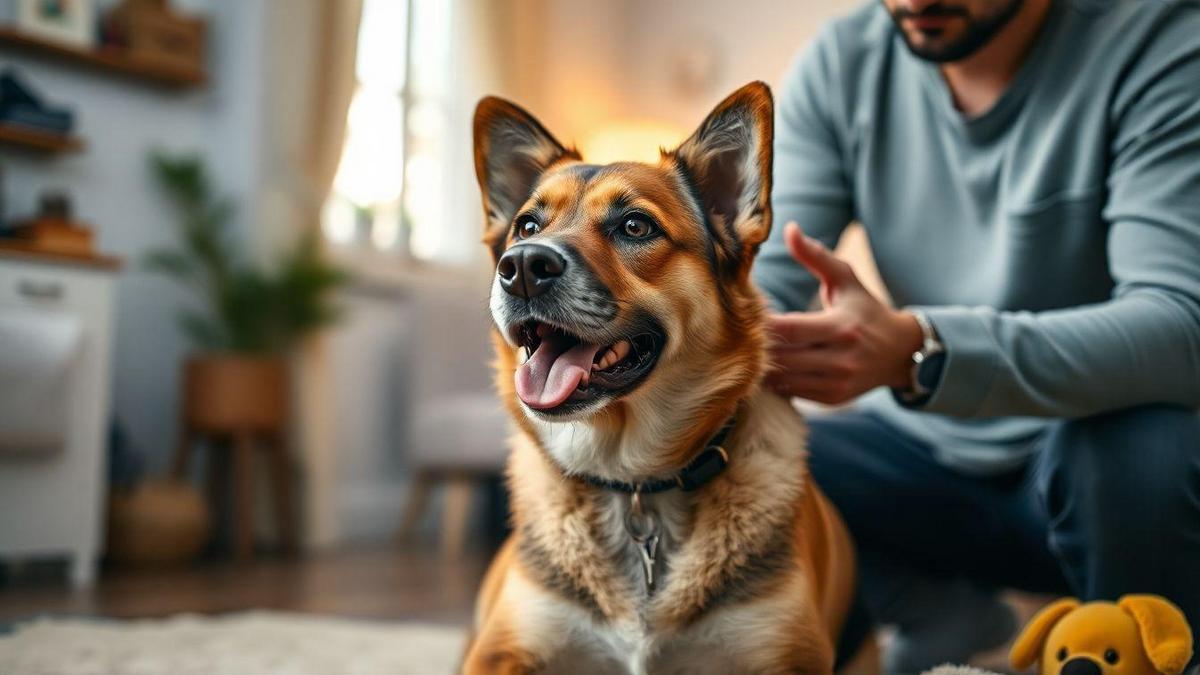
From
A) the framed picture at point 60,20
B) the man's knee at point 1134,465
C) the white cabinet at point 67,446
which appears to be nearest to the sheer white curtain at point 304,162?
the framed picture at point 60,20

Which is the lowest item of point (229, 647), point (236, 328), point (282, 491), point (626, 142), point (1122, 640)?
point (282, 491)

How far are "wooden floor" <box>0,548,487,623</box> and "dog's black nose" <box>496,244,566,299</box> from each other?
1.57 meters

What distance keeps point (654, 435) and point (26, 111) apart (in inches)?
121

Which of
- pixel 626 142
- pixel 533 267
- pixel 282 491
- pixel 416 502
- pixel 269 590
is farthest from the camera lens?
pixel 626 142

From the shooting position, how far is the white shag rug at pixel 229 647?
1759mm

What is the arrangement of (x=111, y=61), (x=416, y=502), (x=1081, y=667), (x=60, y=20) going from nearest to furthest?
(x=1081, y=667), (x=60, y=20), (x=111, y=61), (x=416, y=502)

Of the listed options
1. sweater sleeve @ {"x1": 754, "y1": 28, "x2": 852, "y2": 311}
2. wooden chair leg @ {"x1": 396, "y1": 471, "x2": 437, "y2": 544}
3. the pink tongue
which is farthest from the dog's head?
wooden chair leg @ {"x1": 396, "y1": 471, "x2": 437, "y2": 544}

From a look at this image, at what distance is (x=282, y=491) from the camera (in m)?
4.32

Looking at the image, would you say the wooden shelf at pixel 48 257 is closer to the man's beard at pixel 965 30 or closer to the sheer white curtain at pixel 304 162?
the sheer white curtain at pixel 304 162

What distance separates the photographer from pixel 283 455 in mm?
4320

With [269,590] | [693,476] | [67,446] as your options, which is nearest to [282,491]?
[67,446]

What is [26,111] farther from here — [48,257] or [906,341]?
[906,341]

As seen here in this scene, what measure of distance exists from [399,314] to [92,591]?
240cm

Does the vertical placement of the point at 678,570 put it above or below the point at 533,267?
below
